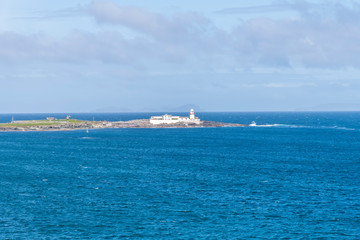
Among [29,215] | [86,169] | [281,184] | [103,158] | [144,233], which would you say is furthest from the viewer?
[103,158]

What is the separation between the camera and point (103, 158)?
95.6m

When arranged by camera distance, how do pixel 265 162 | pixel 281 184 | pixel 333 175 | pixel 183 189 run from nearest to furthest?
pixel 183 189 < pixel 281 184 < pixel 333 175 < pixel 265 162

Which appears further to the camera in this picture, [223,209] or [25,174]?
[25,174]

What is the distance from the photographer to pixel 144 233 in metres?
40.6

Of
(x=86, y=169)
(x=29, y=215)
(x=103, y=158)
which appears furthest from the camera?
(x=103, y=158)

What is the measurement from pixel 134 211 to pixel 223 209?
1124 cm

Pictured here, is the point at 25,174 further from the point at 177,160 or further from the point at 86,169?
the point at 177,160

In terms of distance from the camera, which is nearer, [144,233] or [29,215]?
[144,233]

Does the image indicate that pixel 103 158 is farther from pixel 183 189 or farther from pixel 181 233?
pixel 181 233

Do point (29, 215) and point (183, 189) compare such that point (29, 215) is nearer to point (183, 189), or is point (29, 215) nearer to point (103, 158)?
point (183, 189)

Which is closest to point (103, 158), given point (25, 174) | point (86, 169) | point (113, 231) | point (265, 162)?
point (86, 169)

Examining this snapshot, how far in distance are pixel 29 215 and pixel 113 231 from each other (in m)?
12.1

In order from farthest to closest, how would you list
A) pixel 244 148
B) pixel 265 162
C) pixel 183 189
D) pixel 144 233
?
pixel 244 148, pixel 265 162, pixel 183 189, pixel 144 233

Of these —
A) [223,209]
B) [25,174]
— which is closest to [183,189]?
[223,209]
